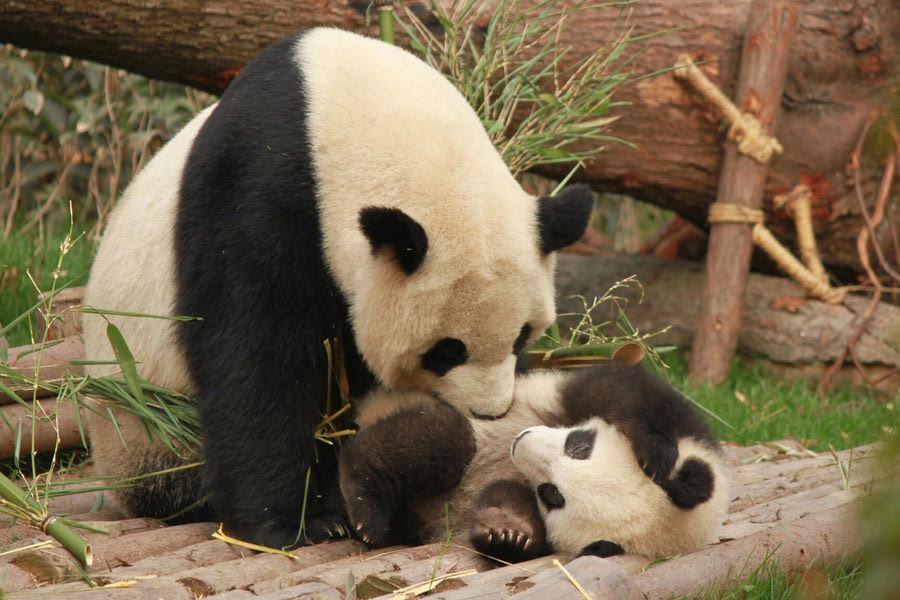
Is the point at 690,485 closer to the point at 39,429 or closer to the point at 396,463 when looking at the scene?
the point at 396,463

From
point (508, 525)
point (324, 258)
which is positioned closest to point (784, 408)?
point (508, 525)

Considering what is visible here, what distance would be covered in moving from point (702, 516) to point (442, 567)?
0.71 m

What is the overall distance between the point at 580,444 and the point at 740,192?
2990 mm

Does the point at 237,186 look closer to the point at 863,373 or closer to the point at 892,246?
the point at 863,373

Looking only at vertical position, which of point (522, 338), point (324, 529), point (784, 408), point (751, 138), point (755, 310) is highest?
point (751, 138)

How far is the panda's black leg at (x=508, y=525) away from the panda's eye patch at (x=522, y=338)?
0.38 m

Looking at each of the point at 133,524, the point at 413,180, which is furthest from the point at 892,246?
the point at 133,524

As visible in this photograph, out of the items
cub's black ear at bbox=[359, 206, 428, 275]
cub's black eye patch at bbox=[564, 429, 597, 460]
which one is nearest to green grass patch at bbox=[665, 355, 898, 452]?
cub's black eye patch at bbox=[564, 429, 597, 460]

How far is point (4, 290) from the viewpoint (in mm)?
4586

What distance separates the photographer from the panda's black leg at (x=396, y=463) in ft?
8.85

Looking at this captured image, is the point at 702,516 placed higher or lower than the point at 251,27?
lower

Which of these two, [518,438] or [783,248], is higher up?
[518,438]

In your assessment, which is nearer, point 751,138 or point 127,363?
point 127,363

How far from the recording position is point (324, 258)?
2574mm
